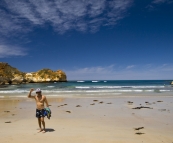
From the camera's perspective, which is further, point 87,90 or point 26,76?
point 26,76

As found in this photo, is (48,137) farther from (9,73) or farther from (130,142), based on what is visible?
(9,73)

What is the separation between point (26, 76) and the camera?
10644cm

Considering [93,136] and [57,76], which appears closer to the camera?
[93,136]

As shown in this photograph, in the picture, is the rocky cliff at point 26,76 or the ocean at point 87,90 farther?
the rocky cliff at point 26,76

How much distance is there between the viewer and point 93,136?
23.2ft

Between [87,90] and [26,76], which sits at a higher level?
[26,76]

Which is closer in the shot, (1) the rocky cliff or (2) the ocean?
(2) the ocean

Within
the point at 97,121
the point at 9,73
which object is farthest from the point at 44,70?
the point at 97,121

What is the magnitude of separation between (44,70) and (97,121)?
106814 mm

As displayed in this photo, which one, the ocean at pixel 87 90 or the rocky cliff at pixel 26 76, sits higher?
the rocky cliff at pixel 26 76

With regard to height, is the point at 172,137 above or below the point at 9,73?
below

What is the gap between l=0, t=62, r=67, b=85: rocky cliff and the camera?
91.3 m

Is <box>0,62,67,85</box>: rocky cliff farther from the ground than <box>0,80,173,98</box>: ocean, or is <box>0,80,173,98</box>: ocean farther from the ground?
<box>0,62,67,85</box>: rocky cliff

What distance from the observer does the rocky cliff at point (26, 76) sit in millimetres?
91350
